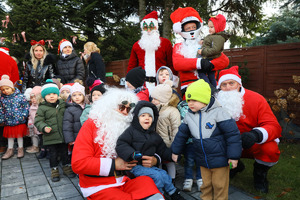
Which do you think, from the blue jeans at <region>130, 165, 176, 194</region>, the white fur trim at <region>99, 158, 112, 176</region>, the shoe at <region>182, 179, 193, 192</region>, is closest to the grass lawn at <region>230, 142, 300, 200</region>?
the shoe at <region>182, 179, 193, 192</region>

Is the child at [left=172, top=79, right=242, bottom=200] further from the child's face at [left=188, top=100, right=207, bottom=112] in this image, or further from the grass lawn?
the grass lawn

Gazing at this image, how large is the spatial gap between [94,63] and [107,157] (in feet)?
10.4

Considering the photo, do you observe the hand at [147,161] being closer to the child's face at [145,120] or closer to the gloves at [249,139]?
the child's face at [145,120]

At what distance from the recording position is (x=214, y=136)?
2.64m

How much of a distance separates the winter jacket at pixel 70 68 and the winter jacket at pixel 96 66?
0.36 m

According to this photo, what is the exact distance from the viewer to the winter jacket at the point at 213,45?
11.9 ft

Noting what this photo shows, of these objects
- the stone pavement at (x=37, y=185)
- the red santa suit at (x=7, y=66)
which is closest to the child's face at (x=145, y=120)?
the stone pavement at (x=37, y=185)

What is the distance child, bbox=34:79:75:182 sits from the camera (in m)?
4.00

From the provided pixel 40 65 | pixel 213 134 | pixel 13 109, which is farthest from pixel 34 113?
pixel 213 134

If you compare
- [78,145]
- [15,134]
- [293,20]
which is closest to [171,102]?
[78,145]

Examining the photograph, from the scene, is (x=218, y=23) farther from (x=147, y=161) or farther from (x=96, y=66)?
(x=96, y=66)

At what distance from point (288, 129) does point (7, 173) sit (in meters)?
6.21

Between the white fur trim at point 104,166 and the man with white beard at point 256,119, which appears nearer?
the white fur trim at point 104,166

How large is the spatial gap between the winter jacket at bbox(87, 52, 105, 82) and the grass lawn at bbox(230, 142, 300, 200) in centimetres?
329
